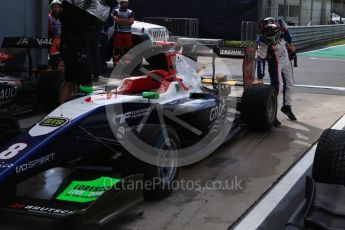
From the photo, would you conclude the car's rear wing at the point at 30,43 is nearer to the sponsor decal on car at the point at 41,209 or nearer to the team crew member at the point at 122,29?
the sponsor decal on car at the point at 41,209

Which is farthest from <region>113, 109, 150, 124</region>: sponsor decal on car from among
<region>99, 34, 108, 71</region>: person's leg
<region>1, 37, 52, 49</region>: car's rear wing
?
<region>99, 34, 108, 71</region>: person's leg

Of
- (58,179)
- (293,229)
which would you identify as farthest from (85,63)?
(293,229)

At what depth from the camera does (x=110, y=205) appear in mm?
3602

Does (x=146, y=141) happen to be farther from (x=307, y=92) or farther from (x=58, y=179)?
(x=307, y=92)

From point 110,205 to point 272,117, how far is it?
3.65 meters

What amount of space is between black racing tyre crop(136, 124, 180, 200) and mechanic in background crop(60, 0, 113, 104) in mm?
1418

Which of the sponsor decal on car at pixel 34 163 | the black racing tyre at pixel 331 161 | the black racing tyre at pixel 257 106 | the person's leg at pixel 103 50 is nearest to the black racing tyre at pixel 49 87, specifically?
the black racing tyre at pixel 257 106

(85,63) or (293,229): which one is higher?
(85,63)

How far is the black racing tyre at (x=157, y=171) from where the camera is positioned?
4.12 meters

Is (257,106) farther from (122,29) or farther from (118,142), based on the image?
(122,29)

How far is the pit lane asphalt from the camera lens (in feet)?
12.8

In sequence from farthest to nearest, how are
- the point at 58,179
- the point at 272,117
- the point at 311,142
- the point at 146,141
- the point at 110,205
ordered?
1. the point at 272,117
2. the point at 311,142
3. the point at 58,179
4. the point at 146,141
5. the point at 110,205

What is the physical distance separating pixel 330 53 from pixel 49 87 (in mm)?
14867

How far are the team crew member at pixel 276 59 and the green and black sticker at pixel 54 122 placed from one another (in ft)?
12.5
